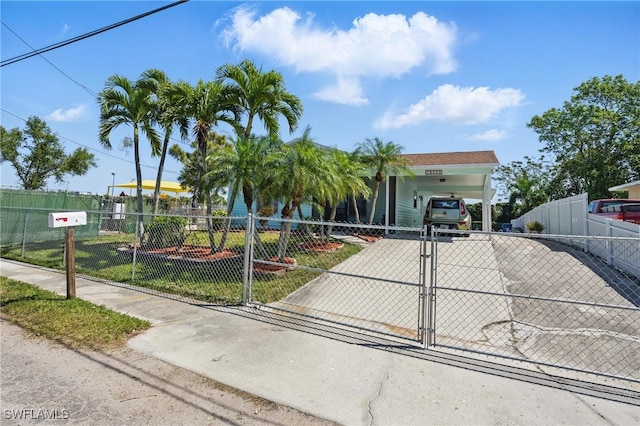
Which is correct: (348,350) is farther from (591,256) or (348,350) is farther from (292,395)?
(591,256)

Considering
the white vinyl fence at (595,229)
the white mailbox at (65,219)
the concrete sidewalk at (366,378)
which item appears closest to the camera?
the concrete sidewalk at (366,378)

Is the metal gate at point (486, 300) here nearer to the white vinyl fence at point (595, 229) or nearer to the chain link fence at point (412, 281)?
the chain link fence at point (412, 281)

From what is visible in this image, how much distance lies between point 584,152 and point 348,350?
3039 cm

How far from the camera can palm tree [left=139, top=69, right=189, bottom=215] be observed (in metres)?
11.2

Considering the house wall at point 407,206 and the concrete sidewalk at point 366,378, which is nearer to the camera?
the concrete sidewalk at point 366,378

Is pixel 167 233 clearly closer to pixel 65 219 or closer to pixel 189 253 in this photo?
pixel 189 253

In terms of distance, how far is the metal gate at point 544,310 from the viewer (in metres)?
4.20

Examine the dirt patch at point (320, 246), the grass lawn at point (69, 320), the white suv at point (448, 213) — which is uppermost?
the white suv at point (448, 213)

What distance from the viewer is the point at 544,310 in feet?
19.5

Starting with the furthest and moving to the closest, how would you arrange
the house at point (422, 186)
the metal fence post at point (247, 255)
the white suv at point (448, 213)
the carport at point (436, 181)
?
1. the house at point (422, 186)
2. the carport at point (436, 181)
3. the white suv at point (448, 213)
4. the metal fence post at point (247, 255)

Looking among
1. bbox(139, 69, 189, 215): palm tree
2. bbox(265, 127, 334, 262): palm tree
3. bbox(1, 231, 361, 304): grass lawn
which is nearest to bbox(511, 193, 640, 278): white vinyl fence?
bbox(1, 231, 361, 304): grass lawn

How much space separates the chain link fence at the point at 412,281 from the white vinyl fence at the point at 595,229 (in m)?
0.14

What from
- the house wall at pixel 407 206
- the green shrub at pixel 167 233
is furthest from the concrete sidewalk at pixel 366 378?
the house wall at pixel 407 206

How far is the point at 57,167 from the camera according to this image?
2333 cm
